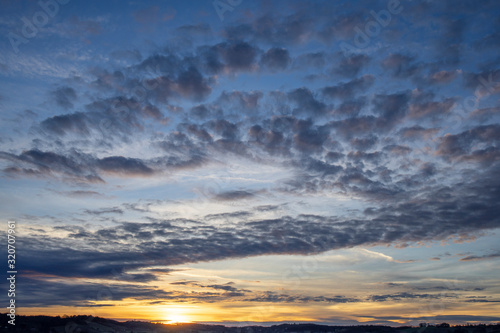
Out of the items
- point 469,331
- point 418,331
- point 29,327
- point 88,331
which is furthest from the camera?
point 418,331

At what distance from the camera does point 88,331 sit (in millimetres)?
146500

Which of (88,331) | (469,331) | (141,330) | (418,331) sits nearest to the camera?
(88,331)

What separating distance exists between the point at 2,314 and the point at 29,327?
37.9 ft

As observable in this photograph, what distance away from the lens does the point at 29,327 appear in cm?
12912

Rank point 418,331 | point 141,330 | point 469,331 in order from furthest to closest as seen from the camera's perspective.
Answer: point 141,330 < point 418,331 < point 469,331

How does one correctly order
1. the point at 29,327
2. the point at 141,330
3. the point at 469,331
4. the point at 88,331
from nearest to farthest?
the point at 29,327 → the point at 88,331 → the point at 469,331 → the point at 141,330

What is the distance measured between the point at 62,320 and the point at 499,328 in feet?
599

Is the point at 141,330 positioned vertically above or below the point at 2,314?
below

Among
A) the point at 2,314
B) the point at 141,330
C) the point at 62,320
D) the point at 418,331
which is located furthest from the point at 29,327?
the point at 418,331

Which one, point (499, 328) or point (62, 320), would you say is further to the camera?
point (499, 328)

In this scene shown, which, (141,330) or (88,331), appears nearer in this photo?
(88,331)

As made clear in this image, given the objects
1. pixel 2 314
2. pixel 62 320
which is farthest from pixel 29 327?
pixel 62 320

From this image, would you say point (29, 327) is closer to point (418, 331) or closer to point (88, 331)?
point (88, 331)

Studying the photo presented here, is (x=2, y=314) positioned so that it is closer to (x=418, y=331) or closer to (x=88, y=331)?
(x=88, y=331)
